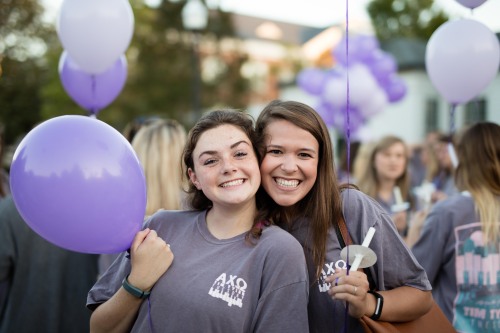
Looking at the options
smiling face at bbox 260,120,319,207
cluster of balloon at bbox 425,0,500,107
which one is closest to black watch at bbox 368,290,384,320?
smiling face at bbox 260,120,319,207

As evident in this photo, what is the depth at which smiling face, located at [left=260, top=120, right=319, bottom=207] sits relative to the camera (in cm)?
236

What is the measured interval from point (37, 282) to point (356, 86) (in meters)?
6.19

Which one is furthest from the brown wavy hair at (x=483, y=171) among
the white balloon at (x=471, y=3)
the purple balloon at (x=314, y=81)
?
the purple balloon at (x=314, y=81)

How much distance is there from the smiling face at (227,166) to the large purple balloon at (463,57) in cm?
223

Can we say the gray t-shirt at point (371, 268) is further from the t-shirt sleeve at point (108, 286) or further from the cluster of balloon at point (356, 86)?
the cluster of balloon at point (356, 86)

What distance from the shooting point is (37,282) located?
3473 mm

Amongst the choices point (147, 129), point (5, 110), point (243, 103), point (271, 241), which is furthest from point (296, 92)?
point (271, 241)

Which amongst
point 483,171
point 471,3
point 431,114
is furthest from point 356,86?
point 431,114

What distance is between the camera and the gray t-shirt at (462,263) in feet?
10.3

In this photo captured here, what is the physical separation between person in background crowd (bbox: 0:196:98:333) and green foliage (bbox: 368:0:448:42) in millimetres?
33185

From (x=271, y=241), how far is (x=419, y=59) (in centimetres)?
2102

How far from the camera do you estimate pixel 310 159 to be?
94.7 inches

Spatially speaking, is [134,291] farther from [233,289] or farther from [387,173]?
[387,173]

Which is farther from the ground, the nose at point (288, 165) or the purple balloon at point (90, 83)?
the purple balloon at point (90, 83)
